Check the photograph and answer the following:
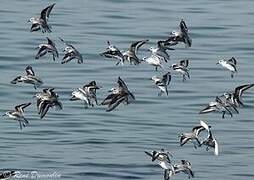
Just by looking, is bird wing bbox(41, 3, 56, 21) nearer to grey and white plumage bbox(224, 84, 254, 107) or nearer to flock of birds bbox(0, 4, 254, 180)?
flock of birds bbox(0, 4, 254, 180)

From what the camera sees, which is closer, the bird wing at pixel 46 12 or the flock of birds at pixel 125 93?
the flock of birds at pixel 125 93

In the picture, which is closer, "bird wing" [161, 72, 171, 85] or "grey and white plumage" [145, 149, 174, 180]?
"bird wing" [161, 72, 171, 85]

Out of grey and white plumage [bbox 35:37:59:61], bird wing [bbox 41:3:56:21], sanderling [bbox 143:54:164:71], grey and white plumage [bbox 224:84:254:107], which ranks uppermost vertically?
bird wing [bbox 41:3:56:21]

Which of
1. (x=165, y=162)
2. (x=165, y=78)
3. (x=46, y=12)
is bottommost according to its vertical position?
(x=165, y=162)

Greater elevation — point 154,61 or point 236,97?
point 154,61

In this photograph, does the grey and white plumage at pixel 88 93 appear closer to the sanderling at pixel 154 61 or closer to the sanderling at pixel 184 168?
the sanderling at pixel 154 61

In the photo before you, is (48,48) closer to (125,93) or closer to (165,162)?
(125,93)

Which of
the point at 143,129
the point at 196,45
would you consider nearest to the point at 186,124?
the point at 143,129

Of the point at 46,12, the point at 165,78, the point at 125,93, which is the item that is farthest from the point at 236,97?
the point at 46,12

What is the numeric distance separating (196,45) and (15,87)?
9274mm

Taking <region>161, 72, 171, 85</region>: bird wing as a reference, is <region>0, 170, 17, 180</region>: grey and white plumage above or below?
below

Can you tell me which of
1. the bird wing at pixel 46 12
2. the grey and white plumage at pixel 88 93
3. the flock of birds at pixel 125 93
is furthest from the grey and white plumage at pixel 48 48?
the grey and white plumage at pixel 88 93

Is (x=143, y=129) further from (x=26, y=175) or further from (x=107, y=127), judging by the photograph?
(x=26, y=175)

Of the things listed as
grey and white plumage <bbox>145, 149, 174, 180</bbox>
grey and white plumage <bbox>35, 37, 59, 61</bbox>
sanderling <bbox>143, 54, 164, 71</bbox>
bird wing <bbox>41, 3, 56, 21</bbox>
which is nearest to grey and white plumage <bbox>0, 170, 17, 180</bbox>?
grey and white plumage <bbox>35, 37, 59, 61</bbox>
